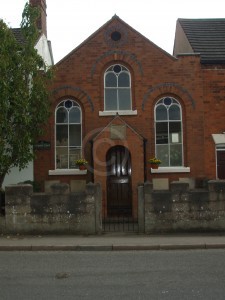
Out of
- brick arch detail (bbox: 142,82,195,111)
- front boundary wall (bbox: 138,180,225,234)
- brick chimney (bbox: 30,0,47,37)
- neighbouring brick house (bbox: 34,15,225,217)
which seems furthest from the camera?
brick chimney (bbox: 30,0,47,37)

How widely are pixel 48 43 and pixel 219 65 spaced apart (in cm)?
934

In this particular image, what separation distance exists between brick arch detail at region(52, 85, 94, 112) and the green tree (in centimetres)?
194

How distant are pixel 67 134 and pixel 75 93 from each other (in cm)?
158

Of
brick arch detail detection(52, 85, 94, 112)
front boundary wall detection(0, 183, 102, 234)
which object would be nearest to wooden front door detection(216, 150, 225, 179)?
brick arch detail detection(52, 85, 94, 112)

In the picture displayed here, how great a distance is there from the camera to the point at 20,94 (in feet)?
44.8

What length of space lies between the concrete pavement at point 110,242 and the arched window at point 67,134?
197 inches

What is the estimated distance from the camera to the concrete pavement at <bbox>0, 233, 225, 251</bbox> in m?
10.7

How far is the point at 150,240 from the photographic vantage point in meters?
11.4

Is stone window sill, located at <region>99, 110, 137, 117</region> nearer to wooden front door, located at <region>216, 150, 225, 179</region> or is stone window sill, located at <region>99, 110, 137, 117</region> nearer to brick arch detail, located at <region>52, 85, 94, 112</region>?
brick arch detail, located at <region>52, 85, 94, 112</region>
